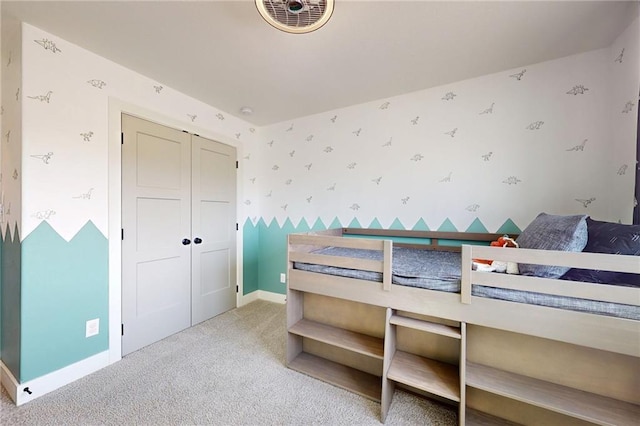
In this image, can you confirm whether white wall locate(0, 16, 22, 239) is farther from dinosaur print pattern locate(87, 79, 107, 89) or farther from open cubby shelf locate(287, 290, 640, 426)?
open cubby shelf locate(287, 290, 640, 426)

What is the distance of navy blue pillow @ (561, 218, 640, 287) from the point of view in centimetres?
110

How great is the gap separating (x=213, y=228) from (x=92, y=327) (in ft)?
4.05

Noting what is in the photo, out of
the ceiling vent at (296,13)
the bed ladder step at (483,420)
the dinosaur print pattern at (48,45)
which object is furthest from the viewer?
the dinosaur print pattern at (48,45)

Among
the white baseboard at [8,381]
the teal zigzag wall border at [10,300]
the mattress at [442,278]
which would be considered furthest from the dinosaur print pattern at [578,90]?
the white baseboard at [8,381]

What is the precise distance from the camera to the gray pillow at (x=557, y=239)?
3.79ft

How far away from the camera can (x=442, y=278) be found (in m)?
1.35

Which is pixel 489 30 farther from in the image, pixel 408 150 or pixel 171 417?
pixel 171 417

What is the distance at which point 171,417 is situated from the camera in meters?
1.40

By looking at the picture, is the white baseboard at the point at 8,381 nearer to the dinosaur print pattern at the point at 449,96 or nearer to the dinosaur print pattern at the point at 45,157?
the dinosaur print pattern at the point at 45,157

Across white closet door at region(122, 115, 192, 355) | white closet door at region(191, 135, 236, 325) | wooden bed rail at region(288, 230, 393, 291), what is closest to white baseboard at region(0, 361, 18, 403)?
white closet door at region(122, 115, 192, 355)

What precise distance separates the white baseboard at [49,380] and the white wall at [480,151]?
6.99 ft

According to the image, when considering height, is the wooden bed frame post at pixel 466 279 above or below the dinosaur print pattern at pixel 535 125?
below

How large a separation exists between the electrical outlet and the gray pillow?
9.20 ft

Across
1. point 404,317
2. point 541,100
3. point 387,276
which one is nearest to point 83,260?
point 387,276
